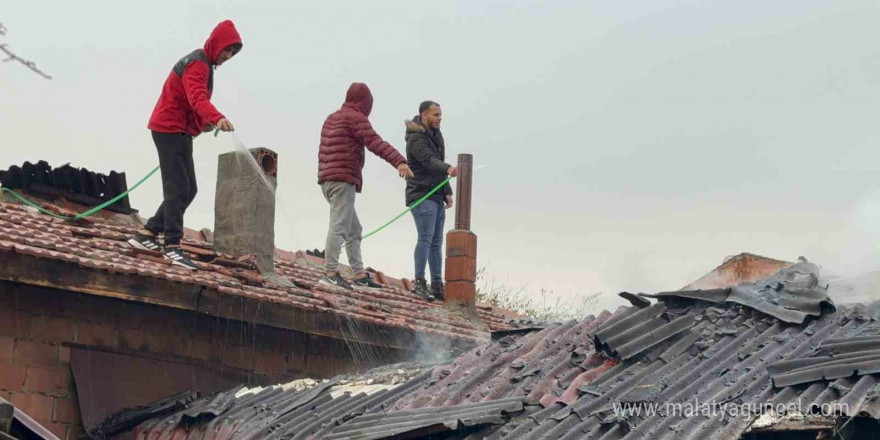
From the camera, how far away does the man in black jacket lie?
14.1m

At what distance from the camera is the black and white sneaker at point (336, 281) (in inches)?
535

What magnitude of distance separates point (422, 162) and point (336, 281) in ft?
5.47

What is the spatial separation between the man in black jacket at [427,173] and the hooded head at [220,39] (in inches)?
96.9

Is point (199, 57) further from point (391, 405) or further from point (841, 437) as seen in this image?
point (841, 437)

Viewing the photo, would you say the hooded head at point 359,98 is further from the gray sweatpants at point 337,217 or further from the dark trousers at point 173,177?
the dark trousers at point 173,177

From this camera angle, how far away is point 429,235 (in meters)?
14.2

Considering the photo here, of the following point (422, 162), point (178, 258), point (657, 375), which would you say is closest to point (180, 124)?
point (178, 258)

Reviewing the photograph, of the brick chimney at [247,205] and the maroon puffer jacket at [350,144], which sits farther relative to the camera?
the maroon puffer jacket at [350,144]

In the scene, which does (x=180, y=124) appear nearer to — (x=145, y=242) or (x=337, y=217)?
(x=145, y=242)

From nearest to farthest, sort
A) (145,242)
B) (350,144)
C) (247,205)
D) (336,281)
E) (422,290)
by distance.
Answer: (145,242) → (247,205) → (336,281) → (350,144) → (422,290)

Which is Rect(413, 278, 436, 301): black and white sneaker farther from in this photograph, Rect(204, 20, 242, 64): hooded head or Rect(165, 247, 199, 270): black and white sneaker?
Rect(204, 20, 242, 64): hooded head

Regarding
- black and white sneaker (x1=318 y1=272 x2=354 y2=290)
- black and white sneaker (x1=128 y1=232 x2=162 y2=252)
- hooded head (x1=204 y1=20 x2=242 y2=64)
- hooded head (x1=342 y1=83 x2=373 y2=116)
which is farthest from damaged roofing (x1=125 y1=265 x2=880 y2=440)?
hooded head (x1=342 y1=83 x2=373 y2=116)

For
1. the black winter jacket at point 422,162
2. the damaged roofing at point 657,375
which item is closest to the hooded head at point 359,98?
the black winter jacket at point 422,162

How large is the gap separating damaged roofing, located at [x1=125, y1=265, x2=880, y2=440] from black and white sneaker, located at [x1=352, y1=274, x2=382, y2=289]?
4.91 meters
